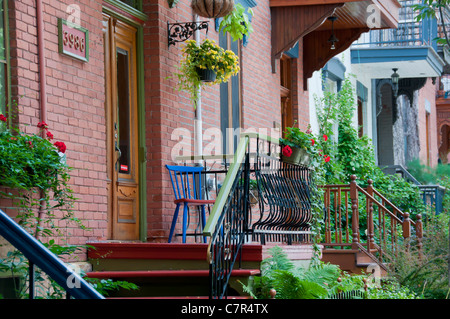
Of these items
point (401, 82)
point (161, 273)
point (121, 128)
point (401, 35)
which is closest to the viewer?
point (161, 273)

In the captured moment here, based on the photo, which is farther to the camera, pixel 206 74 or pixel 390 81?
pixel 390 81

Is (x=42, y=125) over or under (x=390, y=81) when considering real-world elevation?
under

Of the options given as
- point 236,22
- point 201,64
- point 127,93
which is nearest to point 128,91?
point 127,93

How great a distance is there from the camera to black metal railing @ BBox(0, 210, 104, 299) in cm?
350

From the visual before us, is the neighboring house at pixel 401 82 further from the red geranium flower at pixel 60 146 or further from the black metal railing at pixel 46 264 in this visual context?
the black metal railing at pixel 46 264

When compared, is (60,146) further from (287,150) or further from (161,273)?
(287,150)

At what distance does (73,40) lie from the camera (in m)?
6.74

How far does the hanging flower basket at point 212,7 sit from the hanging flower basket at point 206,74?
2.01 feet

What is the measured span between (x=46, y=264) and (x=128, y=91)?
15.5 ft

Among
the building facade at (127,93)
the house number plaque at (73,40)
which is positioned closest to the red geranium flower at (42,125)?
the building facade at (127,93)

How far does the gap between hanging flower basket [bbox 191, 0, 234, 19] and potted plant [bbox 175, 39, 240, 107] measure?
318 mm

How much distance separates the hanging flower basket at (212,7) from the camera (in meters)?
8.27

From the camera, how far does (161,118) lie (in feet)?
26.9
